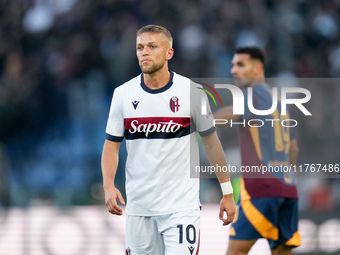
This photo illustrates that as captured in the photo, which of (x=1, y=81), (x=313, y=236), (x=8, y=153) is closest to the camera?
(x=313, y=236)

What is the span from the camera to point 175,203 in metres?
5.02

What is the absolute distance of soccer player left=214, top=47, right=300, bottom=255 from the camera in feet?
20.8

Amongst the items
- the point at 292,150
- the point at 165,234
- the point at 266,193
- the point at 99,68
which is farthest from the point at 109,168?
the point at 99,68

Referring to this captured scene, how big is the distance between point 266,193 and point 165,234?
5.39ft

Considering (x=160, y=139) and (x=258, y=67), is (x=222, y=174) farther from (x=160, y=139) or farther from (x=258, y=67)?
(x=258, y=67)

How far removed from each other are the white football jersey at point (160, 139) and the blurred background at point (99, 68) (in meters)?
5.67

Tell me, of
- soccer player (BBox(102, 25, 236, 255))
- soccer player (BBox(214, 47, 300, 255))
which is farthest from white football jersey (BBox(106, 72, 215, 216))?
soccer player (BBox(214, 47, 300, 255))

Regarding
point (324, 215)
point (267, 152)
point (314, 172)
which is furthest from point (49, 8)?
point (267, 152)

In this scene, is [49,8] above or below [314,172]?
above

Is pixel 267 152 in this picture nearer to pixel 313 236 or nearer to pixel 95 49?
pixel 313 236

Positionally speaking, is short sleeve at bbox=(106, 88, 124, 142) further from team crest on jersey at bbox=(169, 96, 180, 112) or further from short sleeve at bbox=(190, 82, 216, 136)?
short sleeve at bbox=(190, 82, 216, 136)

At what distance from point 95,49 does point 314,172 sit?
4.70 metres

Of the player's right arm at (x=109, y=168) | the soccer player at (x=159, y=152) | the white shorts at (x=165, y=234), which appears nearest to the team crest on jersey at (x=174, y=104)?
the soccer player at (x=159, y=152)

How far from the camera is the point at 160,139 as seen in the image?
501cm
